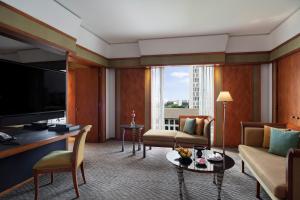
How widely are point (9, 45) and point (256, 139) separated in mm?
3962

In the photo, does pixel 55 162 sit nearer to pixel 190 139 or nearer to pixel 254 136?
pixel 190 139

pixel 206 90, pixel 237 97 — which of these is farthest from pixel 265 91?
pixel 206 90

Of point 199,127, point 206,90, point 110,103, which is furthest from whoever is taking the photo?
point 110,103

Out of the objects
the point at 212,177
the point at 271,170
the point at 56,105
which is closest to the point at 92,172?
the point at 56,105

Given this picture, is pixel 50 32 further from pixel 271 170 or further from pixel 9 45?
pixel 271 170

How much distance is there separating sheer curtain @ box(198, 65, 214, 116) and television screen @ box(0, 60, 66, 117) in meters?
3.52

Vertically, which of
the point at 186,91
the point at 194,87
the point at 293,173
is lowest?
the point at 293,173

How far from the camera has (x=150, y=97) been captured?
18.4ft

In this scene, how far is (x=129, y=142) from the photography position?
5.56 metres

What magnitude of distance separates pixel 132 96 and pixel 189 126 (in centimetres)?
209

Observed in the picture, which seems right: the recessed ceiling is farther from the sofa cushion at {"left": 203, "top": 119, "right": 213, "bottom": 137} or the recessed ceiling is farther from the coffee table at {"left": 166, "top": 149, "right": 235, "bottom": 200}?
the coffee table at {"left": 166, "top": 149, "right": 235, "bottom": 200}

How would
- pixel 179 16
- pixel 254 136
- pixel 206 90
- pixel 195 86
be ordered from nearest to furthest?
1. pixel 254 136
2. pixel 179 16
3. pixel 206 90
4. pixel 195 86

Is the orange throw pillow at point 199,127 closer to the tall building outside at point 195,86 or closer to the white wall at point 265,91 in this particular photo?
the tall building outside at point 195,86

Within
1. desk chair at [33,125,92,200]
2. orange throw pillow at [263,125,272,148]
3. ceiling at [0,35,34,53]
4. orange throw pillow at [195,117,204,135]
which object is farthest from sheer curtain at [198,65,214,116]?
ceiling at [0,35,34,53]
